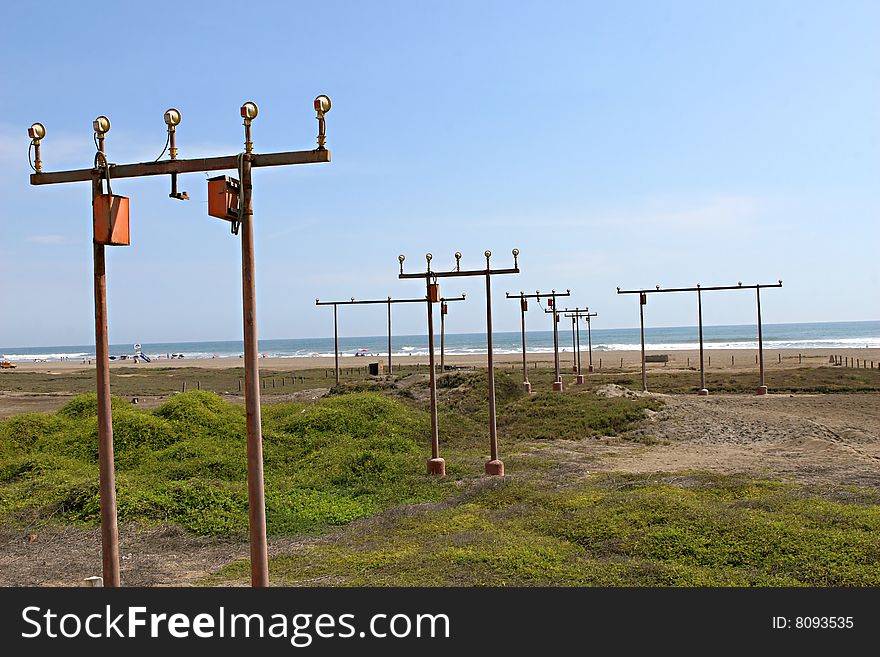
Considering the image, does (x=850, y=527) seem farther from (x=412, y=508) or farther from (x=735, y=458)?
(x=735, y=458)

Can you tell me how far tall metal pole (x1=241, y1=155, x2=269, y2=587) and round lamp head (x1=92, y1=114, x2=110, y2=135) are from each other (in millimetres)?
1648

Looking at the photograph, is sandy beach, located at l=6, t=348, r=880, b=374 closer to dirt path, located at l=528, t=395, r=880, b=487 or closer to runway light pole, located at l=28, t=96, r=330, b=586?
dirt path, located at l=528, t=395, r=880, b=487

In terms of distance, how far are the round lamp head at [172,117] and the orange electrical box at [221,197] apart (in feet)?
2.62

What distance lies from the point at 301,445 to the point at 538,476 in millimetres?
7178

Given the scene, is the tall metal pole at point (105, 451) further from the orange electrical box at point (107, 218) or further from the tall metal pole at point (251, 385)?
the tall metal pole at point (251, 385)

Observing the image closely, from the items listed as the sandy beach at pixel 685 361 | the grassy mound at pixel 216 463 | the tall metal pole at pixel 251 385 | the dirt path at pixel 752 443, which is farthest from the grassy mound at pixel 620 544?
the sandy beach at pixel 685 361

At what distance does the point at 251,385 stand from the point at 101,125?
10.0ft

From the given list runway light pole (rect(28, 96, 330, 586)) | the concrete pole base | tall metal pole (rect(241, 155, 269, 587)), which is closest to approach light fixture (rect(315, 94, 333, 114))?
runway light pole (rect(28, 96, 330, 586))

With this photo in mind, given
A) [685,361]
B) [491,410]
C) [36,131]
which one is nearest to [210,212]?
[36,131]

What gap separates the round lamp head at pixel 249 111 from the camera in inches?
299

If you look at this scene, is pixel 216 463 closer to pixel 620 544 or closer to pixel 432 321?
pixel 432 321

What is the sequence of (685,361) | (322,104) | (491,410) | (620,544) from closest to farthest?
1. (322,104)
2. (620,544)
3. (491,410)
4. (685,361)

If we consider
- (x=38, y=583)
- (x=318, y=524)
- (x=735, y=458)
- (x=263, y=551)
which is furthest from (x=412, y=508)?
(x=735, y=458)

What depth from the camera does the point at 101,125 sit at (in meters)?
8.20
